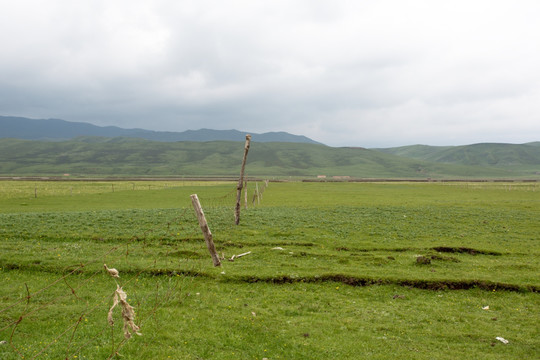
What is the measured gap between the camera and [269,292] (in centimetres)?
1509

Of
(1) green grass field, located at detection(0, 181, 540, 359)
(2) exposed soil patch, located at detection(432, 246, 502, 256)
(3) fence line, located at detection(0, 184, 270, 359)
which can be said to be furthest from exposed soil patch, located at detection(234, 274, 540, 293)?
(2) exposed soil patch, located at detection(432, 246, 502, 256)

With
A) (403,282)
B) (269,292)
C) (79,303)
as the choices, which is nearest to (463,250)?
(403,282)

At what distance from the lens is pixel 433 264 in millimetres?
19344

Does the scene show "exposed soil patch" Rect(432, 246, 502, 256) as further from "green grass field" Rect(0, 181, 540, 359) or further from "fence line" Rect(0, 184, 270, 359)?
"fence line" Rect(0, 184, 270, 359)

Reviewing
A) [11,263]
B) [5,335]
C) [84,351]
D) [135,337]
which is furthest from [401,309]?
[11,263]

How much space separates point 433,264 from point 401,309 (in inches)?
267

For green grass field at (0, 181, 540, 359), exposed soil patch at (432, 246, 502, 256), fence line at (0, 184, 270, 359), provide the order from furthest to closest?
exposed soil patch at (432, 246, 502, 256) < green grass field at (0, 181, 540, 359) < fence line at (0, 184, 270, 359)

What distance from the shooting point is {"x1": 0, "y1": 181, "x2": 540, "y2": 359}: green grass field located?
34.9 ft

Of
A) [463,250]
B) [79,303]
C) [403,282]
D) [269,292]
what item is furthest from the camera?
[463,250]

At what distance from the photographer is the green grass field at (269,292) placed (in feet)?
34.9

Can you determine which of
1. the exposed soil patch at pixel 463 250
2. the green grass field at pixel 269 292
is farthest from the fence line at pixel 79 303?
the exposed soil patch at pixel 463 250

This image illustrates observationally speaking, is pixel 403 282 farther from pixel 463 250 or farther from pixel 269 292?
pixel 463 250

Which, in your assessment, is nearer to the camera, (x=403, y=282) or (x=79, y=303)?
(x=79, y=303)

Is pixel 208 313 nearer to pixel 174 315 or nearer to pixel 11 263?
pixel 174 315
